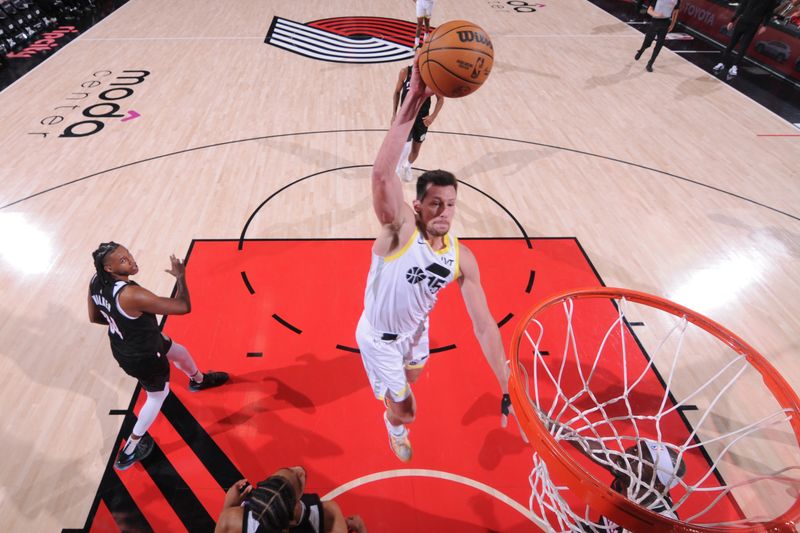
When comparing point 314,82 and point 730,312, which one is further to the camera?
point 314,82

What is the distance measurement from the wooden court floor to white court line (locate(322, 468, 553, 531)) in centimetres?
171

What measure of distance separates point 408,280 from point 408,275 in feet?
0.10

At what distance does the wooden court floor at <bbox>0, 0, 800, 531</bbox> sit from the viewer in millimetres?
4078

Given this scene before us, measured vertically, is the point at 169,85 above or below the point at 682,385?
below

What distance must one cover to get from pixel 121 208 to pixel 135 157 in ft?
4.60

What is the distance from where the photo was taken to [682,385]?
4090mm

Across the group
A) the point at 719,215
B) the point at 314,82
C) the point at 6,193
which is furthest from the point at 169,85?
the point at 719,215

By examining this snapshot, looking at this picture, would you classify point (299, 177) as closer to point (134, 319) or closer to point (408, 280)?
point (134, 319)

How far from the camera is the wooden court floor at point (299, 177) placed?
408 cm

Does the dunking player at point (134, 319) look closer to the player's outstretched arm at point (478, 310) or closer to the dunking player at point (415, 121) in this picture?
the player's outstretched arm at point (478, 310)

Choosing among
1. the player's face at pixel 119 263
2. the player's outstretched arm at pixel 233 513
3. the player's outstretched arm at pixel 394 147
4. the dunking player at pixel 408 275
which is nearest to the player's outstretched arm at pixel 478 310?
the dunking player at pixel 408 275

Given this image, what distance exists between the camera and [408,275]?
267 centimetres

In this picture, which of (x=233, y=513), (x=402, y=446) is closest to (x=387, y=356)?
(x=402, y=446)

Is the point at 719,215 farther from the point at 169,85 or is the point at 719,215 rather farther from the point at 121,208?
the point at 169,85
